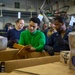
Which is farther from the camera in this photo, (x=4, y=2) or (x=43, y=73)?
(x=4, y=2)

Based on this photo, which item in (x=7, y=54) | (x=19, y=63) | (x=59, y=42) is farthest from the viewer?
(x=59, y=42)

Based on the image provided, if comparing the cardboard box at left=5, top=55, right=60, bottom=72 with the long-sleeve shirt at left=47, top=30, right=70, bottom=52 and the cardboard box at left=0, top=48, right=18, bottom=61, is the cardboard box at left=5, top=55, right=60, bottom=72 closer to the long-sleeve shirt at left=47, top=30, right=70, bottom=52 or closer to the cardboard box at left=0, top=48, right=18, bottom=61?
the cardboard box at left=0, top=48, right=18, bottom=61

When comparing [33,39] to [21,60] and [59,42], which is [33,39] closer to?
[59,42]

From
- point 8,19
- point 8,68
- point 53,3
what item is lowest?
point 8,68

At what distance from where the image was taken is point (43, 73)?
979 millimetres

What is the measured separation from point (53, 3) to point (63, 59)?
890cm

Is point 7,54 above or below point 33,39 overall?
below

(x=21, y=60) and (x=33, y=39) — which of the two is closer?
(x=21, y=60)

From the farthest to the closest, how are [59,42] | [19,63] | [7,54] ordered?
[59,42] → [7,54] → [19,63]

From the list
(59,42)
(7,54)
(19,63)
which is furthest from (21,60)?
(59,42)

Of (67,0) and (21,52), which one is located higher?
(67,0)

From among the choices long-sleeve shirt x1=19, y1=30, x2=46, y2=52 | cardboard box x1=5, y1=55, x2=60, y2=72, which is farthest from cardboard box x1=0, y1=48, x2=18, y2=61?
long-sleeve shirt x1=19, y1=30, x2=46, y2=52

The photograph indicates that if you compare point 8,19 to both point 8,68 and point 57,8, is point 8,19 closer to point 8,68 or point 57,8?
point 57,8

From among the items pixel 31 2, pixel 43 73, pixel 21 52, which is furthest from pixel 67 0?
pixel 43 73
